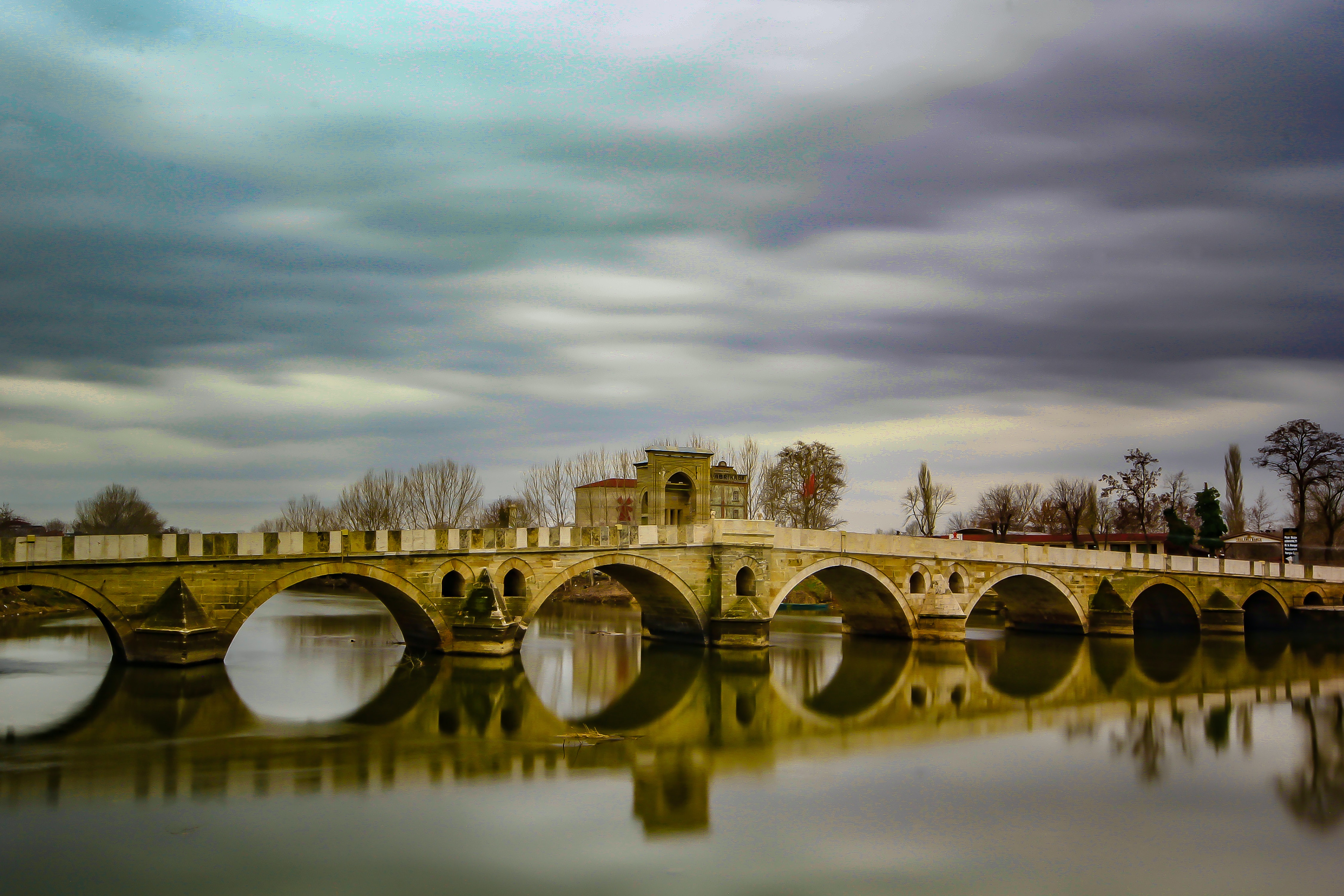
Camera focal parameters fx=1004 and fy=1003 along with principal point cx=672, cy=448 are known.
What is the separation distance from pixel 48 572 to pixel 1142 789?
15.9 meters

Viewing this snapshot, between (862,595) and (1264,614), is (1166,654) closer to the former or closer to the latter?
(862,595)

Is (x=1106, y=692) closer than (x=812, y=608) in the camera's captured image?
Yes

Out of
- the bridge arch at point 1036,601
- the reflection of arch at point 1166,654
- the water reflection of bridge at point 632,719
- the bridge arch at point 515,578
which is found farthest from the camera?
the bridge arch at point 1036,601

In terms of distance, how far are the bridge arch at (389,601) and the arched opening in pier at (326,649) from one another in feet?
0.06

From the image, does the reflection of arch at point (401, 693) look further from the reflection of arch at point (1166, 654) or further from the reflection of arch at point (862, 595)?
the reflection of arch at point (1166, 654)

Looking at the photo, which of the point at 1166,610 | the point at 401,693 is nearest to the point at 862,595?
the point at 1166,610

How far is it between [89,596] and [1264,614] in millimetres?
33006

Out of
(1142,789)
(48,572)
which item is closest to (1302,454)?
(1142,789)

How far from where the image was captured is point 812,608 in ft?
123

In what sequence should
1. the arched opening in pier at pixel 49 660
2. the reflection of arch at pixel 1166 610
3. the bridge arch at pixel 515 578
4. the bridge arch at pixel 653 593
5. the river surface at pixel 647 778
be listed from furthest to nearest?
1. the reflection of arch at pixel 1166 610
2. the bridge arch at pixel 653 593
3. the bridge arch at pixel 515 578
4. the arched opening in pier at pixel 49 660
5. the river surface at pixel 647 778

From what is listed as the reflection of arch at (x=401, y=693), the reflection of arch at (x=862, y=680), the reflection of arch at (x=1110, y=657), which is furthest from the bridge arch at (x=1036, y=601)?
the reflection of arch at (x=401, y=693)

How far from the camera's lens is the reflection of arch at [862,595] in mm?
23750

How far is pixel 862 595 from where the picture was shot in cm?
2630

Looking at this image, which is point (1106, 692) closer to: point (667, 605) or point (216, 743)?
point (667, 605)
